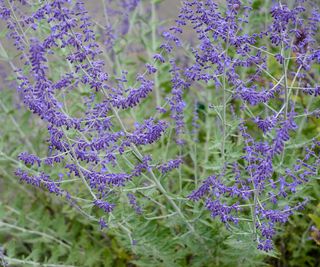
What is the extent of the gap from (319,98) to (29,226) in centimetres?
235

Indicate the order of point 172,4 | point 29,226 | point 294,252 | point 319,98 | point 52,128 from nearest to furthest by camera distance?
point 52,128
point 319,98
point 294,252
point 29,226
point 172,4

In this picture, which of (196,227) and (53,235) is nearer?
(196,227)

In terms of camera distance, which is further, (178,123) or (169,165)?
(178,123)

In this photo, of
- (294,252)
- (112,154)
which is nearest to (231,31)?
(112,154)

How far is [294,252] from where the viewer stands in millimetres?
3867

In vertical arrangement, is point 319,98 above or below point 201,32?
below

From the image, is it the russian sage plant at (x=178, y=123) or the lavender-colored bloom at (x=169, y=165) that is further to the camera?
the lavender-colored bloom at (x=169, y=165)

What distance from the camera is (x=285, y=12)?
Answer: 2434 millimetres

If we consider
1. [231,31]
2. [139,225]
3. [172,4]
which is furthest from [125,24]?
[231,31]

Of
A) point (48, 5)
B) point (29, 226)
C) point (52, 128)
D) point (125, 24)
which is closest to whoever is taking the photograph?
point (48, 5)

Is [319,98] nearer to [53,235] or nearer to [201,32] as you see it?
[201,32]

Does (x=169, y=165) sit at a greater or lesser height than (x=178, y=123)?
lesser

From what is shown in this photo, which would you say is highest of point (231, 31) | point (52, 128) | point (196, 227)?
point (231, 31)

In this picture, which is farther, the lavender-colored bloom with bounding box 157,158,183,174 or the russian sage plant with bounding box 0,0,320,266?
the lavender-colored bloom with bounding box 157,158,183,174
